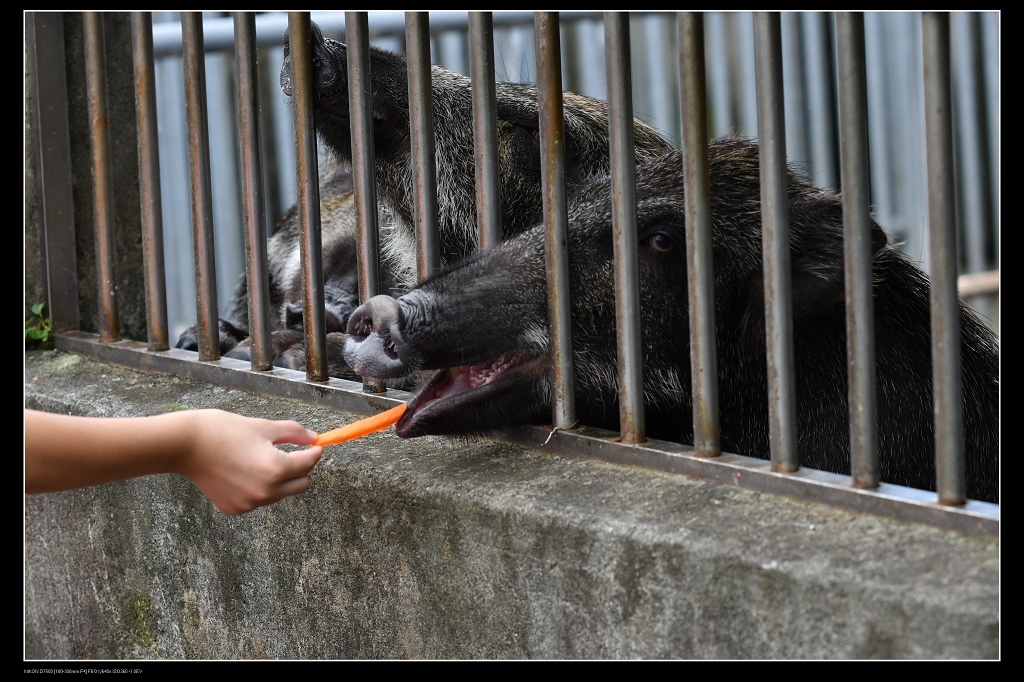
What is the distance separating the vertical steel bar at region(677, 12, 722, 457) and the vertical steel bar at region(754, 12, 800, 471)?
132mm

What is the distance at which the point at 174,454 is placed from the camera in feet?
7.01

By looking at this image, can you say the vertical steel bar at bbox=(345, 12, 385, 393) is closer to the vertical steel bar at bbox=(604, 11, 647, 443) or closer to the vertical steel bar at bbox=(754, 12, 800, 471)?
the vertical steel bar at bbox=(604, 11, 647, 443)

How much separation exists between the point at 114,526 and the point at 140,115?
1.13 meters

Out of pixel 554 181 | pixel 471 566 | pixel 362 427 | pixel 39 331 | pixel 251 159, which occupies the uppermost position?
pixel 251 159

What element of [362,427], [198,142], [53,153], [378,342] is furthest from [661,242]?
[53,153]

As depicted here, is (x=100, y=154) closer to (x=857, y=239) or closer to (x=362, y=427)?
(x=362, y=427)

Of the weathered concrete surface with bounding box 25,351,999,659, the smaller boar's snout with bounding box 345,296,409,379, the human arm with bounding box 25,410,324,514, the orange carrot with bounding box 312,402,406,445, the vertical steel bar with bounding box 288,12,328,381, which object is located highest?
the vertical steel bar with bounding box 288,12,328,381

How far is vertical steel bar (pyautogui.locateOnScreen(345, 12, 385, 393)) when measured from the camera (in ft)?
9.34

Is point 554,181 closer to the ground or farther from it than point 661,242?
farther from it

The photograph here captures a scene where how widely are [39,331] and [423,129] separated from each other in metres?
1.86

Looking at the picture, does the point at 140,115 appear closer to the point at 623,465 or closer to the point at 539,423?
the point at 539,423

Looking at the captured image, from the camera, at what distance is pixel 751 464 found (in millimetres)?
2258

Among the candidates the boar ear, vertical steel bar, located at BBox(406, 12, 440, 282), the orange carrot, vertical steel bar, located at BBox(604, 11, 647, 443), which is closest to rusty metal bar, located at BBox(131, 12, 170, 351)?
vertical steel bar, located at BBox(406, 12, 440, 282)
